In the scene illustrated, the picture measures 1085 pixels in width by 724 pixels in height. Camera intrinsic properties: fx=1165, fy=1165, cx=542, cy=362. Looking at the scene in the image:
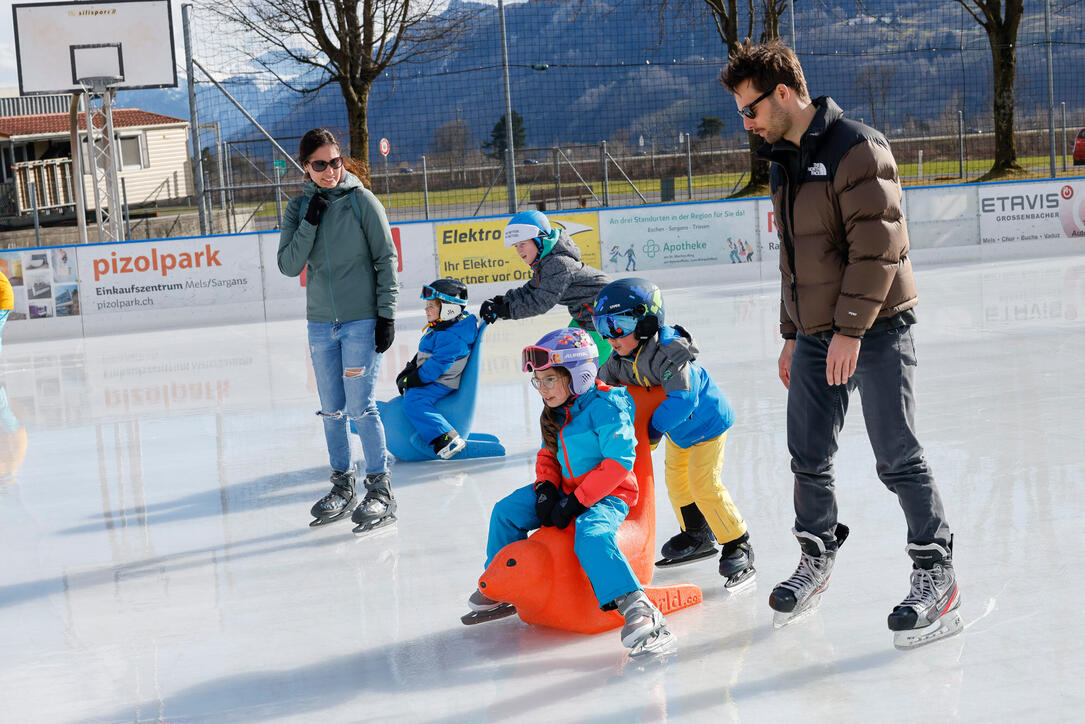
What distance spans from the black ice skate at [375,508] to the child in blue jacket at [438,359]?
109cm

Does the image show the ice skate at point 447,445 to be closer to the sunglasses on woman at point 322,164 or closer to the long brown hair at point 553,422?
the sunglasses on woman at point 322,164

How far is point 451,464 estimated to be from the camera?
6020 millimetres

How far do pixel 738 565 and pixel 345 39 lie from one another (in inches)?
799

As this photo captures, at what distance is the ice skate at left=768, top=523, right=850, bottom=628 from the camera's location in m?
3.32

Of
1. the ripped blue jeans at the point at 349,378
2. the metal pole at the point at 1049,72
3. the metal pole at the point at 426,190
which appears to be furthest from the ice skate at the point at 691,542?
the metal pole at the point at 1049,72

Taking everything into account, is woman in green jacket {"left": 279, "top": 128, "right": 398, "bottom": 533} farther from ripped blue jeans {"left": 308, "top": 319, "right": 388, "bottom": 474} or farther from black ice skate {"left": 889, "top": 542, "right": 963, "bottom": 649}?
black ice skate {"left": 889, "top": 542, "right": 963, "bottom": 649}

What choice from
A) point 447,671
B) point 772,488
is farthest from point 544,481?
point 772,488

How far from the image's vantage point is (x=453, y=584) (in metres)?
3.99

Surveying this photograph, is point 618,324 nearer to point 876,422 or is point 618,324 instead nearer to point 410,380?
point 876,422

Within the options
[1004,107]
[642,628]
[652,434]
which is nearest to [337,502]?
[652,434]

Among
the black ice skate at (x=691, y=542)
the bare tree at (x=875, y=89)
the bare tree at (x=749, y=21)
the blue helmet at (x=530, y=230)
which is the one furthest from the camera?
the bare tree at (x=875, y=89)

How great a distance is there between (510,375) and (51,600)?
197 inches

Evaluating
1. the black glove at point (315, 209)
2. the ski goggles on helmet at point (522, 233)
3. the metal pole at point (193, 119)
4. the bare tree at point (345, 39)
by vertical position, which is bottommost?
the ski goggles on helmet at point (522, 233)

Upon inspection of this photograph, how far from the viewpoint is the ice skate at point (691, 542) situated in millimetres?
4094
